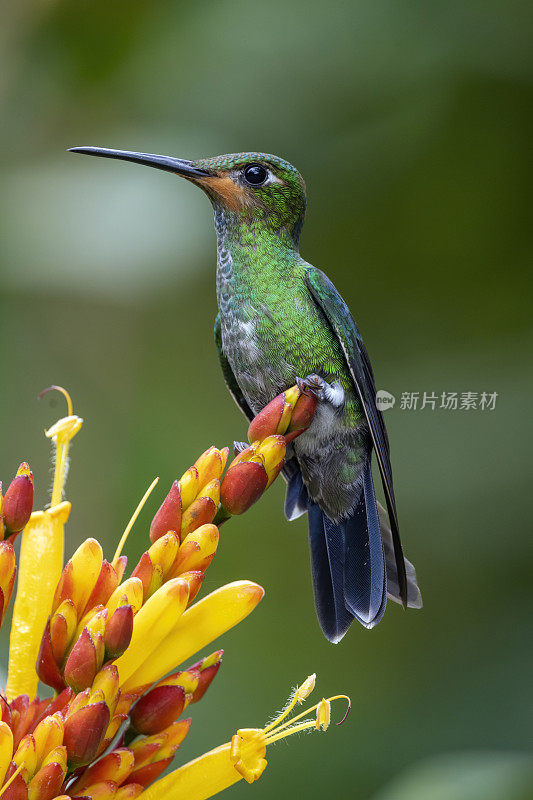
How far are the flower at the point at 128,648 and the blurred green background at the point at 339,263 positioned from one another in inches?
56.8

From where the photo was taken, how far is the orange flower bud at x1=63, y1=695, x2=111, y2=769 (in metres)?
0.83

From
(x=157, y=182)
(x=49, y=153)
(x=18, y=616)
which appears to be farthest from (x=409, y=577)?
(x=49, y=153)

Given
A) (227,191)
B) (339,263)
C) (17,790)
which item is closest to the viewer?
(17,790)

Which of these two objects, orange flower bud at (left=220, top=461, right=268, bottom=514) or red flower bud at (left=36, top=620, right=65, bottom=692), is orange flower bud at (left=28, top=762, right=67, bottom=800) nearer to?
red flower bud at (left=36, top=620, right=65, bottom=692)

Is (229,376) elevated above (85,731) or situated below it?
above

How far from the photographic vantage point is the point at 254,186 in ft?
4.43

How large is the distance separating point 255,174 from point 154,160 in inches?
9.7

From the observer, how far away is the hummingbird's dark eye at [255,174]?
133cm

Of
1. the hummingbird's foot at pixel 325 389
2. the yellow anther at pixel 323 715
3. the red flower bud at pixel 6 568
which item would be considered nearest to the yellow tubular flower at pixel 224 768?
the yellow anther at pixel 323 715

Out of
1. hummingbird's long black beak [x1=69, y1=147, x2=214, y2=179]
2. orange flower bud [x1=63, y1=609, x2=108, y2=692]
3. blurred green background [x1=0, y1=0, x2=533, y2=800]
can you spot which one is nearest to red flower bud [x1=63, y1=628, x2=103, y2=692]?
orange flower bud [x1=63, y1=609, x2=108, y2=692]

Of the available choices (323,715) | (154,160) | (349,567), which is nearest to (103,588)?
(323,715)

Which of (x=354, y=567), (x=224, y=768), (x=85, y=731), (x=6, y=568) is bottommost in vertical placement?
(x=224, y=768)

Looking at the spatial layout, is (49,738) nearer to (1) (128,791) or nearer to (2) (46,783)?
(2) (46,783)

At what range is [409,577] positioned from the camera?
131cm
